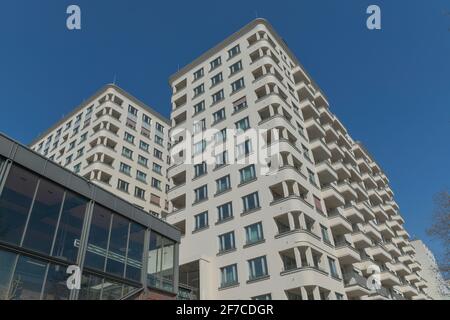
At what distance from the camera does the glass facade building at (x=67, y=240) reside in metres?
15.0

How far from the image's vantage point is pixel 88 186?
19.8 metres

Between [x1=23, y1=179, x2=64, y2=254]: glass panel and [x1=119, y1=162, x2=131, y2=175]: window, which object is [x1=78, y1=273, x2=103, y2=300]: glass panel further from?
[x1=119, y1=162, x2=131, y2=175]: window

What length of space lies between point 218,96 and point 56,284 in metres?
33.0

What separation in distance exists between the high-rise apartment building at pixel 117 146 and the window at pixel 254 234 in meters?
23.2

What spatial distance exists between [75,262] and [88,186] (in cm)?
437

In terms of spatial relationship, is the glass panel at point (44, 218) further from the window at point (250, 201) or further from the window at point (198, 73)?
the window at point (198, 73)

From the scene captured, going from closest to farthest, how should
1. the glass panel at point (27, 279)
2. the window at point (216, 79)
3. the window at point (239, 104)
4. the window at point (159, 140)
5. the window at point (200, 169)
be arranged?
the glass panel at point (27, 279) → the window at point (200, 169) → the window at point (239, 104) → the window at point (216, 79) → the window at point (159, 140)

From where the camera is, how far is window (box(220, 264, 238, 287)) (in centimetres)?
3145

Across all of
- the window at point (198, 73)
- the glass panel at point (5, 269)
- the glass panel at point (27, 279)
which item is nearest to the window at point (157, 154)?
the window at point (198, 73)

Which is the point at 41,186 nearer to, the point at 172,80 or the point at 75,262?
the point at 75,262

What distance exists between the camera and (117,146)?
53.3 metres

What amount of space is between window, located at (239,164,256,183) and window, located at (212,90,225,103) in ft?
40.4

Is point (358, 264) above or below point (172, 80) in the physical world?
below
